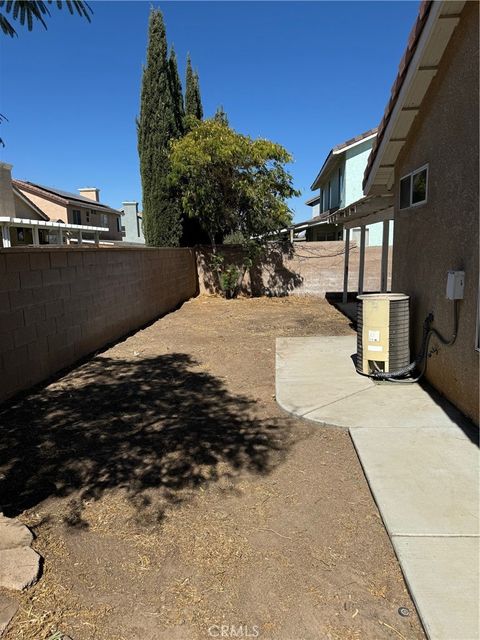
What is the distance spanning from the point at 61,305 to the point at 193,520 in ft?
16.5

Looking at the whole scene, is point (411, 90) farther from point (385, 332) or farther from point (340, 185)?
point (340, 185)

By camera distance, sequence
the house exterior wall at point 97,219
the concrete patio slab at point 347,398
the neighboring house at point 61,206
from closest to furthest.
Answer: the concrete patio slab at point 347,398 < the neighboring house at point 61,206 < the house exterior wall at point 97,219

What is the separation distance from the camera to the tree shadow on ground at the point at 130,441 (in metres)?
3.63

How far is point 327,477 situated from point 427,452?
0.95m

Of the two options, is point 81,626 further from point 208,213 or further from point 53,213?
point 53,213

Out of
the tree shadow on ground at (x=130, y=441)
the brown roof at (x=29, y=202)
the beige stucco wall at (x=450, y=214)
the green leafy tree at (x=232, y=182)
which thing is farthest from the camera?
the brown roof at (x=29, y=202)

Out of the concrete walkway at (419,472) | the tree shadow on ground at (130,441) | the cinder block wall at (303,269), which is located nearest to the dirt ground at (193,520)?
the tree shadow on ground at (130,441)

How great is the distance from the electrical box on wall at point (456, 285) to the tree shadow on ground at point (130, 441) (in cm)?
219

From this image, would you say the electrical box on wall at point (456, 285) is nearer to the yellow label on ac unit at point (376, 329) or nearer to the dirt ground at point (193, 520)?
the yellow label on ac unit at point (376, 329)

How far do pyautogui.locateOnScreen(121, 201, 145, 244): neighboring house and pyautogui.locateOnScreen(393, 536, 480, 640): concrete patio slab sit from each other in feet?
164

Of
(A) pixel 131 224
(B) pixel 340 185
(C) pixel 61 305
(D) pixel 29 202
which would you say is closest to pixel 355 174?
(B) pixel 340 185

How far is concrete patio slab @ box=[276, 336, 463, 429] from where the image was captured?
4.71m

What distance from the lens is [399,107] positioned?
585 cm

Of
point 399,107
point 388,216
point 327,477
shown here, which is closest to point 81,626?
point 327,477
